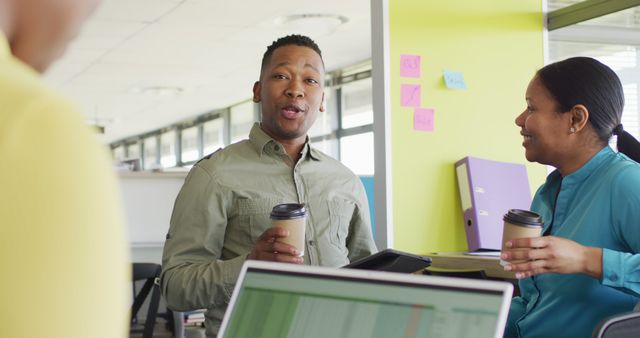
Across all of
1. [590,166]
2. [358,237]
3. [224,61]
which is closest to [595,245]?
[590,166]

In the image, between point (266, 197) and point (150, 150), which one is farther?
point (150, 150)

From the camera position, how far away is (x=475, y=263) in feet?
10.2

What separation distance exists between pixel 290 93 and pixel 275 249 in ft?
1.87

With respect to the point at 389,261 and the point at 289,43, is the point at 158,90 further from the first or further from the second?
the point at 389,261

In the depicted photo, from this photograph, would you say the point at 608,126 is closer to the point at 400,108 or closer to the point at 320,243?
the point at 320,243

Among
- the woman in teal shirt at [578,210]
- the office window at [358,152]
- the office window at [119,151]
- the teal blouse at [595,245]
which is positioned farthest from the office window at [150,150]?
the teal blouse at [595,245]

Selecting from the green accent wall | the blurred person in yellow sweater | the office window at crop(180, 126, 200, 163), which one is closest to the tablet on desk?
the blurred person in yellow sweater

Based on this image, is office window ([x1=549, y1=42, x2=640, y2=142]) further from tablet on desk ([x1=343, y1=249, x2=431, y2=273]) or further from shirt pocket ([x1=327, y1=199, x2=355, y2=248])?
tablet on desk ([x1=343, y1=249, x2=431, y2=273])

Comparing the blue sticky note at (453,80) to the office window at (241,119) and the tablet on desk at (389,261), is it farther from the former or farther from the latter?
the office window at (241,119)

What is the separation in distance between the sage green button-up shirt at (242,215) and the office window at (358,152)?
8415 millimetres

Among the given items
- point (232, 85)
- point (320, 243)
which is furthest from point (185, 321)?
point (232, 85)

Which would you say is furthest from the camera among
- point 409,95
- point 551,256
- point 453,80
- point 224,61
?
point 224,61

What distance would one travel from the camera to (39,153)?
14.8 inches

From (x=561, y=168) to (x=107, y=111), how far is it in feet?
42.8
